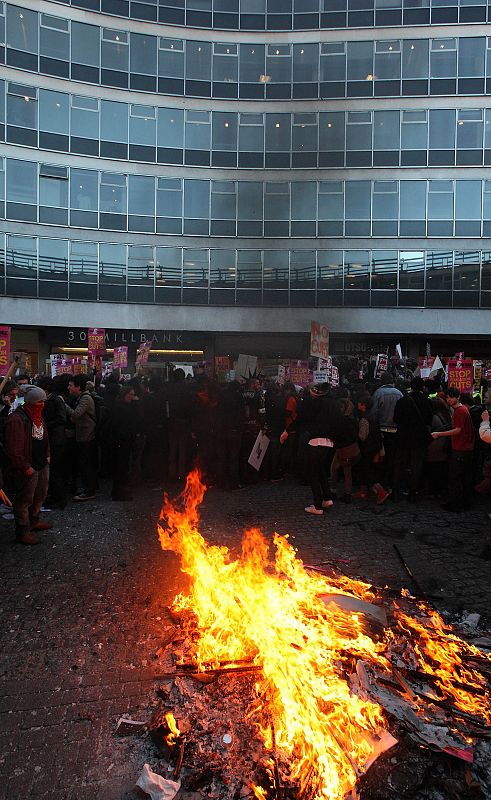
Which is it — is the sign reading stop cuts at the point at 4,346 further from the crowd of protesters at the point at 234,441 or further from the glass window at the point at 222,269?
the glass window at the point at 222,269

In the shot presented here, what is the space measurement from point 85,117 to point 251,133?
8064 mm

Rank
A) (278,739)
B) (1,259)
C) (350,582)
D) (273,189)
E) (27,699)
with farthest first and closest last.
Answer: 1. (273,189)
2. (1,259)
3. (350,582)
4. (27,699)
5. (278,739)

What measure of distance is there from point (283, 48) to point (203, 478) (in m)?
A: 24.0

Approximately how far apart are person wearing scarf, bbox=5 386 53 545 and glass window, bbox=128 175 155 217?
20937 mm

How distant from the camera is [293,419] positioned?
31.3 feet

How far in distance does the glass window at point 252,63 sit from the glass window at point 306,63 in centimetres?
158

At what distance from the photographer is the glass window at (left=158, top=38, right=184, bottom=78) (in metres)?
24.1

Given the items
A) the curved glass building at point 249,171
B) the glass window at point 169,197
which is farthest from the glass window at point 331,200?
the glass window at point 169,197

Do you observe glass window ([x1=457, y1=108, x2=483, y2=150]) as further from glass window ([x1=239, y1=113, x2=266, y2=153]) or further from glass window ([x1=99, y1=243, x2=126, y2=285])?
glass window ([x1=99, y1=243, x2=126, y2=285])

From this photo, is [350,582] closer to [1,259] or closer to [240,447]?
[240,447]

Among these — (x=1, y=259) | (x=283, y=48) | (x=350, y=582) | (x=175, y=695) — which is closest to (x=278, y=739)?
(x=175, y=695)

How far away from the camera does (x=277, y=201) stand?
969 inches

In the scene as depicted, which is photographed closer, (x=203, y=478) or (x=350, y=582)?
(x=350, y=582)

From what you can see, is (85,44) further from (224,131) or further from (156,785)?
(156,785)
